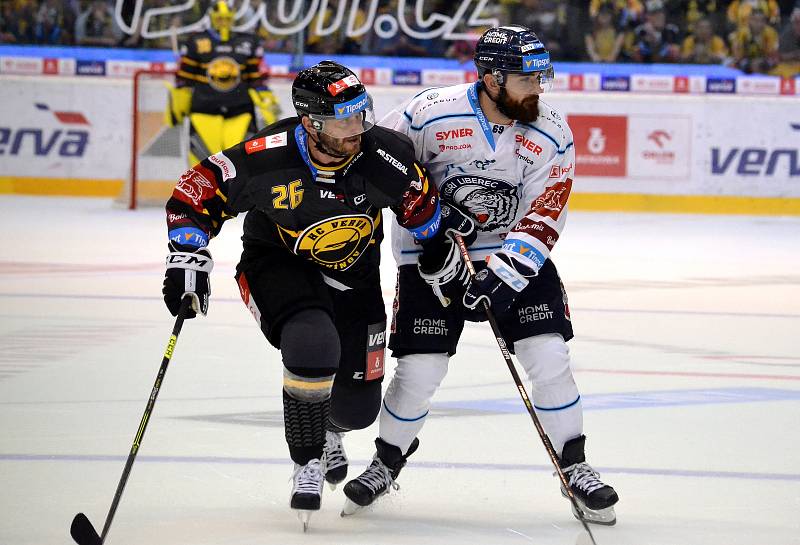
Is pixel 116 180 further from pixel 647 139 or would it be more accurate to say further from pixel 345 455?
pixel 345 455

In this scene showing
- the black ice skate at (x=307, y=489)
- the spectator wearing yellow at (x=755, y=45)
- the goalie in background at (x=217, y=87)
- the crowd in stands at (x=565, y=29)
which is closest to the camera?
the black ice skate at (x=307, y=489)

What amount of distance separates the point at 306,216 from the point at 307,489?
0.61 meters

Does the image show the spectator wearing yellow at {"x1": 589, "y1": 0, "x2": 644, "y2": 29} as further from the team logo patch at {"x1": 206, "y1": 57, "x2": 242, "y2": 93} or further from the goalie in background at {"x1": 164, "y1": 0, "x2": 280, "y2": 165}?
the team logo patch at {"x1": 206, "y1": 57, "x2": 242, "y2": 93}

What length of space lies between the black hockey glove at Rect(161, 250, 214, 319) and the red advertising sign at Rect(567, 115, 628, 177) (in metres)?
8.50

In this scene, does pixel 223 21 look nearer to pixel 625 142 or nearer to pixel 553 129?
pixel 625 142

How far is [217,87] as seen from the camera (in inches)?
444

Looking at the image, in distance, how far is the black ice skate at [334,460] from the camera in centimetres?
342

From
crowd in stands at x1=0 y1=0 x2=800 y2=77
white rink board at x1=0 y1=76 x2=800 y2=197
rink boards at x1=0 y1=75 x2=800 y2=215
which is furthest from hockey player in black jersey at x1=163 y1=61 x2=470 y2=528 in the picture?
crowd in stands at x1=0 y1=0 x2=800 y2=77

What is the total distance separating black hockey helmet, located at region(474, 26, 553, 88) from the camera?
3.34 meters

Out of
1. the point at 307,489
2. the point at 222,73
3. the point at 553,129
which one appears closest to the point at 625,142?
the point at 222,73

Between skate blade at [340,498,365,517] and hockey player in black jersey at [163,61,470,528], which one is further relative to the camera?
skate blade at [340,498,365,517]

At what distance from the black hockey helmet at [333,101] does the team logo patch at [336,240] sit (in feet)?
0.72

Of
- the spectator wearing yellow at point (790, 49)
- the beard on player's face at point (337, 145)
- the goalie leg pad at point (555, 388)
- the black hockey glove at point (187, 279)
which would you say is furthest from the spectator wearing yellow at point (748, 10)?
the black hockey glove at point (187, 279)

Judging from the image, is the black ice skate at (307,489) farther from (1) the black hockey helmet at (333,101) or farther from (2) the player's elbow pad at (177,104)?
(2) the player's elbow pad at (177,104)
